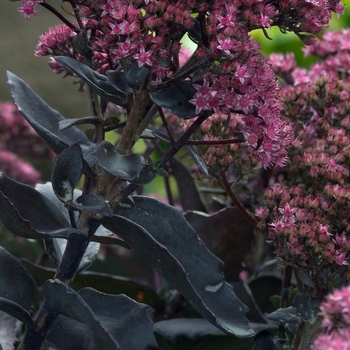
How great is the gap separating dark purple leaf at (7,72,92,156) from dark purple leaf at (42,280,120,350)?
0.16 meters

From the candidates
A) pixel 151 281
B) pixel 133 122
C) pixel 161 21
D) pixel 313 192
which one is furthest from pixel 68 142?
pixel 151 281

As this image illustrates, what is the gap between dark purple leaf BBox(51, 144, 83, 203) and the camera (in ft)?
2.43

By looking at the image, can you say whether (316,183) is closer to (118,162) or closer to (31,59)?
(118,162)

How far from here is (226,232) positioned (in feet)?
3.64

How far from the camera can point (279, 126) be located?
0.77 metres

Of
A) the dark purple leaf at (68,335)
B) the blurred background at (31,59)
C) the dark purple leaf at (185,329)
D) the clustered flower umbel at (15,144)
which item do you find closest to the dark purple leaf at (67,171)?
the dark purple leaf at (68,335)

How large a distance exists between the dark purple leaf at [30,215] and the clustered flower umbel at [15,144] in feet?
A: 2.40

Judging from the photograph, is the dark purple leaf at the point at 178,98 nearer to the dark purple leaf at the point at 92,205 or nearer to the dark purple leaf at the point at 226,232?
the dark purple leaf at the point at 92,205

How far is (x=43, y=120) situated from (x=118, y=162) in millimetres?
155

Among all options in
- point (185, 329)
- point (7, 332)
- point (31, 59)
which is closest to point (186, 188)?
point (185, 329)

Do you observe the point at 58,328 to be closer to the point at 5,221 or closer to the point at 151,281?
the point at 5,221

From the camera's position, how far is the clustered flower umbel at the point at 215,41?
2.34 ft

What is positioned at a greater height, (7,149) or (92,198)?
(92,198)

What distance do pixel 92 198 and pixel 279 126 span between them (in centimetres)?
23
